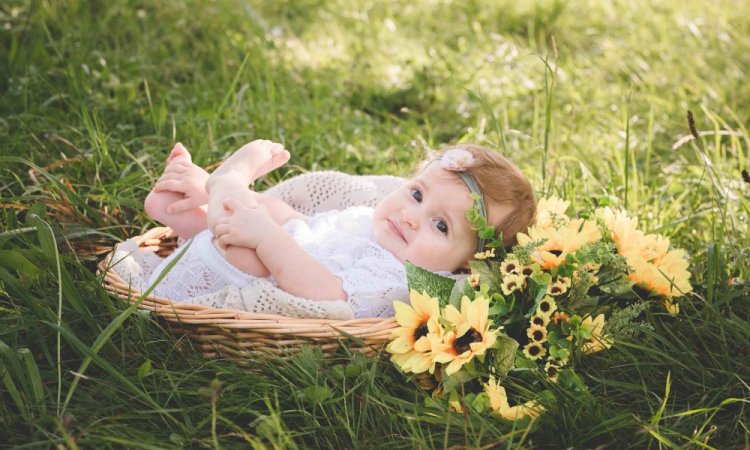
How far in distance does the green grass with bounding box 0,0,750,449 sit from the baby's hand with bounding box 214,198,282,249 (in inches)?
12.1

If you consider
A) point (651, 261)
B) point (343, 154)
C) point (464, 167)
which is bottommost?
point (343, 154)

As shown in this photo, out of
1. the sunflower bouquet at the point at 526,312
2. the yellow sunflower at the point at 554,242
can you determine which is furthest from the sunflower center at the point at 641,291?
the yellow sunflower at the point at 554,242

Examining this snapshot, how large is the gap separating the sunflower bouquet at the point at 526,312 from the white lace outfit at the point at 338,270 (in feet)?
0.70

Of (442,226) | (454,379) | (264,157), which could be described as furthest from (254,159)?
(454,379)

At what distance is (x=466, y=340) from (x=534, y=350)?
0.16 meters

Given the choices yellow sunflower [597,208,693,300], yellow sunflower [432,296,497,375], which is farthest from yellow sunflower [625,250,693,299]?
yellow sunflower [432,296,497,375]

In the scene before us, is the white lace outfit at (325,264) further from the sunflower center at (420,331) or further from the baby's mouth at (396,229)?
the sunflower center at (420,331)

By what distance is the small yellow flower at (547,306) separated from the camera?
1.78m

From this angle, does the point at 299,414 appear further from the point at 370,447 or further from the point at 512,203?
the point at 512,203

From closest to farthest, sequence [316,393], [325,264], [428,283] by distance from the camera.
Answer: [316,393]
[428,283]
[325,264]

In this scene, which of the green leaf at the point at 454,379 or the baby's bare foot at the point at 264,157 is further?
the baby's bare foot at the point at 264,157

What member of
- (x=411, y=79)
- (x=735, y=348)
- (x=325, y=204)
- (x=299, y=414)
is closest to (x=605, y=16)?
(x=411, y=79)

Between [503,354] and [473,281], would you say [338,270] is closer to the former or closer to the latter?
[473,281]

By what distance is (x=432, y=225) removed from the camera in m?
2.19
